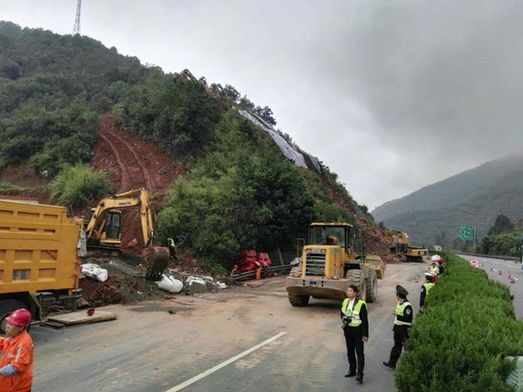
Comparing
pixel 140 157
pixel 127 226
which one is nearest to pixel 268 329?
pixel 127 226

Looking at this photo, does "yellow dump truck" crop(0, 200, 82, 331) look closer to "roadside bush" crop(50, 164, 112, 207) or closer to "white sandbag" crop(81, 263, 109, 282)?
"white sandbag" crop(81, 263, 109, 282)

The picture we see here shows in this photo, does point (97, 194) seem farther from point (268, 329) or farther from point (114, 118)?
point (268, 329)

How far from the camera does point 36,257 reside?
9.95 metres

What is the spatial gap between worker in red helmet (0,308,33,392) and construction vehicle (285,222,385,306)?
10.0m

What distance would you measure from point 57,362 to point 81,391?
5.85 ft

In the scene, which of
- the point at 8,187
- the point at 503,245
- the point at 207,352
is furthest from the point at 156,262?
the point at 503,245

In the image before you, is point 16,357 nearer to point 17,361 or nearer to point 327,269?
point 17,361

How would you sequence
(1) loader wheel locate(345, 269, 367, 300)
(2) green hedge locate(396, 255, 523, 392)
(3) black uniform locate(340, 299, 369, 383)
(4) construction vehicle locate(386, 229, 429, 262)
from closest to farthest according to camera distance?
(2) green hedge locate(396, 255, 523, 392) → (3) black uniform locate(340, 299, 369, 383) → (1) loader wheel locate(345, 269, 367, 300) → (4) construction vehicle locate(386, 229, 429, 262)

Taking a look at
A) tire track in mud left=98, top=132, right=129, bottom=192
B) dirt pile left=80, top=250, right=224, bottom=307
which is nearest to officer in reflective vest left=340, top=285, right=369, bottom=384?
dirt pile left=80, top=250, right=224, bottom=307

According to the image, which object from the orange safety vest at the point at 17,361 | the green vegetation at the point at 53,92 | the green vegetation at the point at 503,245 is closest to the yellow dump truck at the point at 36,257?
the orange safety vest at the point at 17,361

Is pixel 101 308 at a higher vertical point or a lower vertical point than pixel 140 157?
lower

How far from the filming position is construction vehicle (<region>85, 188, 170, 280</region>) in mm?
18703

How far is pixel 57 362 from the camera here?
7934 millimetres

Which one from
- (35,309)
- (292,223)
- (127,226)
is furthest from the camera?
(292,223)
